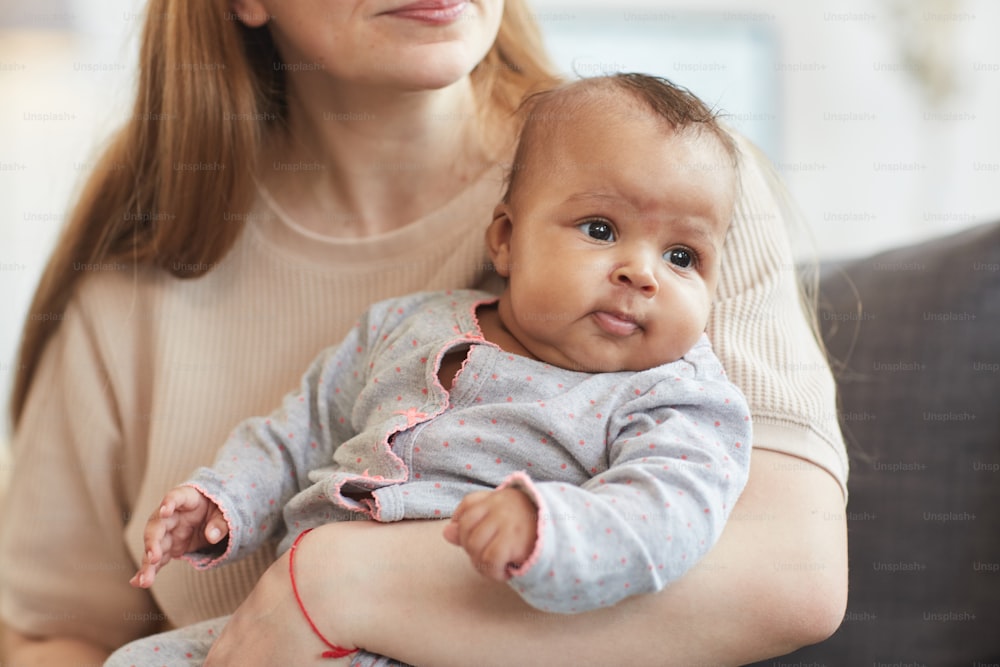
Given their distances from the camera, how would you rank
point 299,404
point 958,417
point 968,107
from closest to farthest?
point 299,404 → point 958,417 → point 968,107

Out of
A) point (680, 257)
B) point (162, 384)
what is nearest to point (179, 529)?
point (162, 384)

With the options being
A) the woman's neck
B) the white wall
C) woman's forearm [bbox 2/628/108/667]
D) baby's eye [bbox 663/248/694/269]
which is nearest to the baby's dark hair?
baby's eye [bbox 663/248/694/269]

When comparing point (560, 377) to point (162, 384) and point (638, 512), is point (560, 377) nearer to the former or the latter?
point (638, 512)

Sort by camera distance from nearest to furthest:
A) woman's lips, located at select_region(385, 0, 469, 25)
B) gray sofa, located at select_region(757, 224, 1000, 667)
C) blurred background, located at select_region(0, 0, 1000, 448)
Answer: woman's lips, located at select_region(385, 0, 469, 25)
gray sofa, located at select_region(757, 224, 1000, 667)
blurred background, located at select_region(0, 0, 1000, 448)

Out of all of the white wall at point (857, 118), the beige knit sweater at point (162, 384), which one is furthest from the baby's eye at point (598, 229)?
the white wall at point (857, 118)

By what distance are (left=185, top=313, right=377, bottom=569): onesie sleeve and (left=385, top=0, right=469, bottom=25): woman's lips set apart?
0.38m

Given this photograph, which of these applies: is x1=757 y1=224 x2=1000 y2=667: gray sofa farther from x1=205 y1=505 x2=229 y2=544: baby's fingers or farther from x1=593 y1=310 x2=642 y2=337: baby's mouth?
x1=205 y1=505 x2=229 y2=544: baby's fingers

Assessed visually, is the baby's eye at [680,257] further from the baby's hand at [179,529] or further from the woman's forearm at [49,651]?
the woman's forearm at [49,651]

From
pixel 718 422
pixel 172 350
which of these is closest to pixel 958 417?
pixel 718 422

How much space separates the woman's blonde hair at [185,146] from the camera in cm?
141

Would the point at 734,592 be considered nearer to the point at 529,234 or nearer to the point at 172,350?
the point at 529,234

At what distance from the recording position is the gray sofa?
4.49ft

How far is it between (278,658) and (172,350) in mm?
579

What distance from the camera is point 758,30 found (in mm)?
3795
